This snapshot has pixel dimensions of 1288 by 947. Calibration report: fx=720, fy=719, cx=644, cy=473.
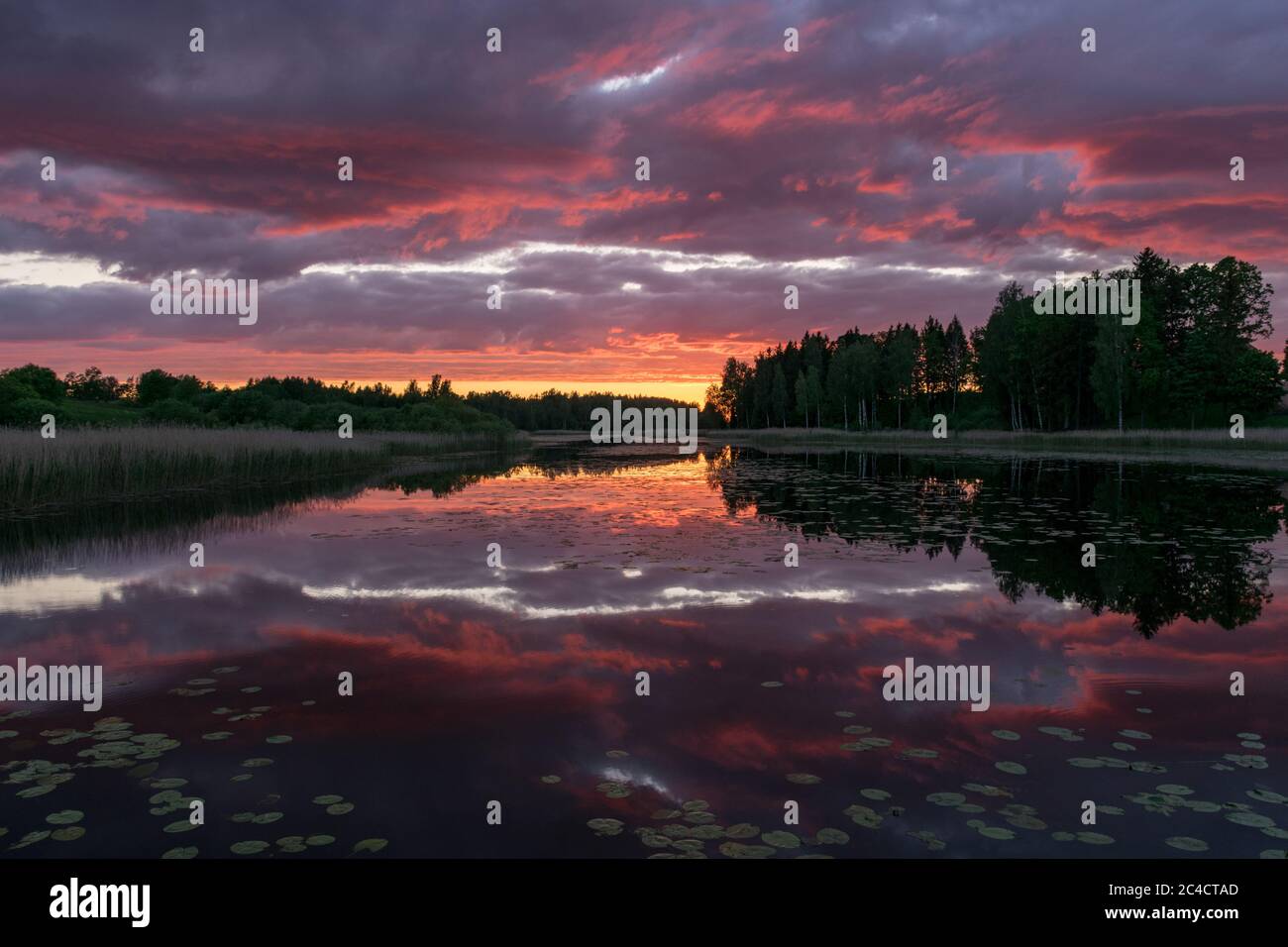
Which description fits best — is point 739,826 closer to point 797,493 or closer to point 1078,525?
point 1078,525

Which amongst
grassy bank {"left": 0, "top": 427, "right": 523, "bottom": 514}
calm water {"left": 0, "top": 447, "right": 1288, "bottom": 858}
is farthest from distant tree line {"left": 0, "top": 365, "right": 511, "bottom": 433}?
calm water {"left": 0, "top": 447, "right": 1288, "bottom": 858}

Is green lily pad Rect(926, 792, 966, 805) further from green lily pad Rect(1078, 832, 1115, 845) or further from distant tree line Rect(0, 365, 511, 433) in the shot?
distant tree line Rect(0, 365, 511, 433)

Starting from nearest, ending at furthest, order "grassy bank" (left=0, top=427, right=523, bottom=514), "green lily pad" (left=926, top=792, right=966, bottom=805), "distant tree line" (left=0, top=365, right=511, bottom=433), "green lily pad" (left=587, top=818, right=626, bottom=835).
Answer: "green lily pad" (left=587, top=818, right=626, bottom=835)
"green lily pad" (left=926, top=792, right=966, bottom=805)
"grassy bank" (left=0, top=427, right=523, bottom=514)
"distant tree line" (left=0, top=365, right=511, bottom=433)

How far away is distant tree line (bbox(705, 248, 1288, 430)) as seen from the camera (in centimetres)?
6750

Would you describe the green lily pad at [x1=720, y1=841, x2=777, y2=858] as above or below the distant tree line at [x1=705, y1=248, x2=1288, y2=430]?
below

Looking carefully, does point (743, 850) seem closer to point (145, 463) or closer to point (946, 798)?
point (946, 798)

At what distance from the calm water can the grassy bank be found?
6.71 m

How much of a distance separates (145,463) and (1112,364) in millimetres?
Answer: 70626

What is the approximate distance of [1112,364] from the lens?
63.4 m

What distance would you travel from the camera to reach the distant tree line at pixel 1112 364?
6750cm

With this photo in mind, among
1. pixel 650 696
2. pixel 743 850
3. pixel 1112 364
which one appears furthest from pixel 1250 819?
pixel 1112 364

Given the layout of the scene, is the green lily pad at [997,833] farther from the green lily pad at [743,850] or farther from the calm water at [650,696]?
the green lily pad at [743,850]
